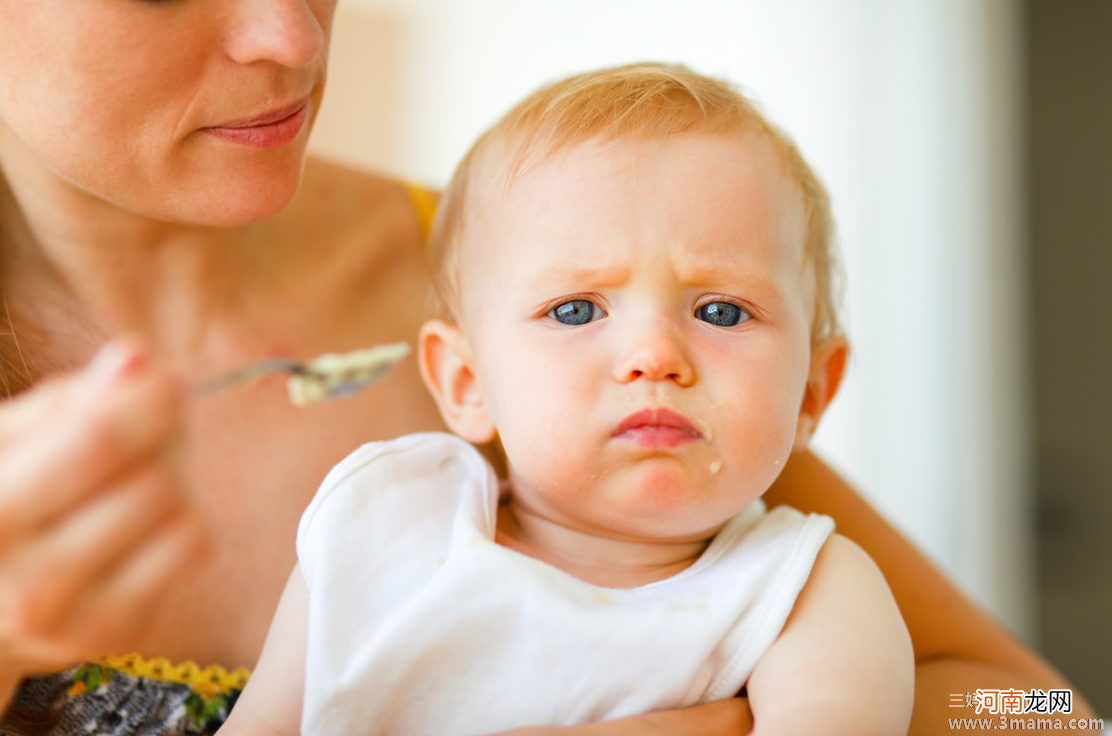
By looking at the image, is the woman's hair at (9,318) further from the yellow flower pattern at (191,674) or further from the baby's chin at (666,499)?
the baby's chin at (666,499)

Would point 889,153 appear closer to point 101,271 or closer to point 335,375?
point 101,271

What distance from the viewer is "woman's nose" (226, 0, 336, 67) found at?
28.4 inches

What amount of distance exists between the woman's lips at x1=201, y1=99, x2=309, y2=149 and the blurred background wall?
1285 millimetres

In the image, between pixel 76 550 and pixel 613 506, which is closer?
pixel 76 550

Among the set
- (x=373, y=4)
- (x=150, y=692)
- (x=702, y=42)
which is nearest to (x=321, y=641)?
(x=150, y=692)

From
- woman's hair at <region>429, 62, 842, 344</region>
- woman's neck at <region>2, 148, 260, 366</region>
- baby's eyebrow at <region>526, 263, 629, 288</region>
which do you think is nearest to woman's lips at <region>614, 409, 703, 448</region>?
baby's eyebrow at <region>526, 263, 629, 288</region>

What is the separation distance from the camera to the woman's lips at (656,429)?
0.69 m

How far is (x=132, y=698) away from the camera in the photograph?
2.43 ft

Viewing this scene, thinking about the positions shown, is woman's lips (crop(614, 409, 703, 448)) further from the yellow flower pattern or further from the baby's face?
the yellow flower pattern

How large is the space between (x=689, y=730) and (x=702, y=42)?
1872 millimetres

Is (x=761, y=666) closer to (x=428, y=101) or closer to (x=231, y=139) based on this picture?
(x=231, y=139)

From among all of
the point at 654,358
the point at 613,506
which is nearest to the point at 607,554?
the point at 613,506

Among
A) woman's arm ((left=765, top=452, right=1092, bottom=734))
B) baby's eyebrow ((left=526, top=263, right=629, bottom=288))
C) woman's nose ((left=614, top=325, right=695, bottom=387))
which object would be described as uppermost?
baby's eyebrow ((left=526, top=263, right=629, bottom=288))

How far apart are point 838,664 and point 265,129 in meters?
0.58
